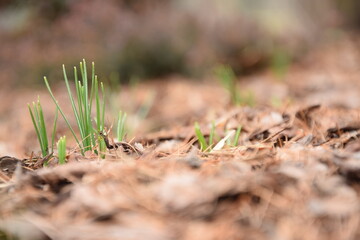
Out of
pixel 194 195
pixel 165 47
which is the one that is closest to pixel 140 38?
pixel 165 47

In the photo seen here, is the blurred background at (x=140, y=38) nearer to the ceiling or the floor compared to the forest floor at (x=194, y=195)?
nearer to the ceiling

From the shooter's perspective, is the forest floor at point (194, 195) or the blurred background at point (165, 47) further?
the blurred background at point (165, 47)

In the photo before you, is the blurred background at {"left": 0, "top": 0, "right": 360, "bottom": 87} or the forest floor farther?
the blurred background at {"left": 0, "top": 0, "right": 360, "bottom": 87}

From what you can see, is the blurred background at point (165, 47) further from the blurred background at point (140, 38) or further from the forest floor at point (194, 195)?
the forest floor at point (194, 195)

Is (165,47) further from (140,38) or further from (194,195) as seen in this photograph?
(194,195)

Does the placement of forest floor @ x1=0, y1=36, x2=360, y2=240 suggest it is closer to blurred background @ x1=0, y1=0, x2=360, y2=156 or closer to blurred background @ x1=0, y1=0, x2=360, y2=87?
blurred background @ x1=0, y1=0, x2=360, y2=156

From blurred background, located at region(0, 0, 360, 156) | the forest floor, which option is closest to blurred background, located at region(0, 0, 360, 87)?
blurred background, located at region(0, 0, 360, 156)

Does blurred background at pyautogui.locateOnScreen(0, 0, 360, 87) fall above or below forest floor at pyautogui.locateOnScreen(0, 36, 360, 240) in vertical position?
above

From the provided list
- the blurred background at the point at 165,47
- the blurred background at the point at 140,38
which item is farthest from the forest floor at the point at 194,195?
the blurred background at the point at 140,38

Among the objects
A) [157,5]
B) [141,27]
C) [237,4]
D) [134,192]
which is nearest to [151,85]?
[141,27]
